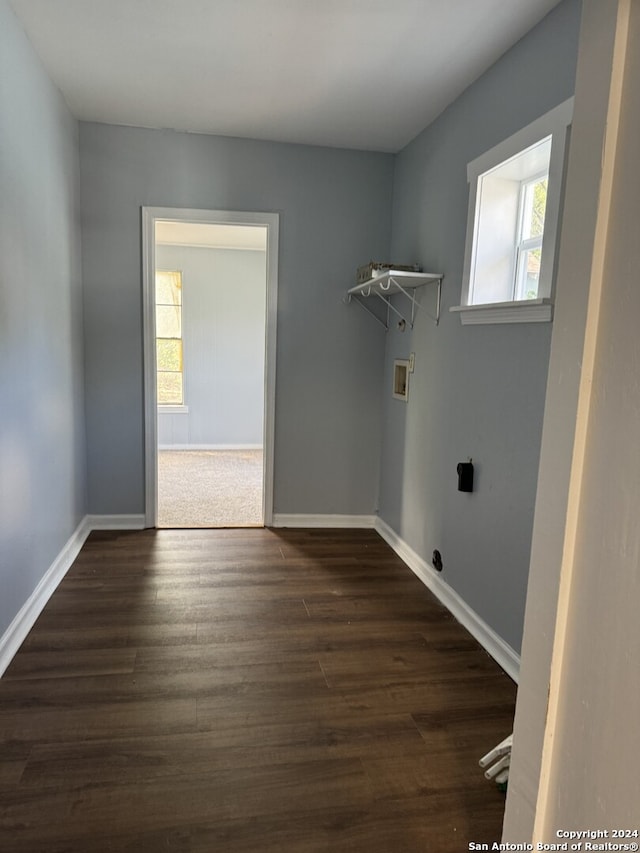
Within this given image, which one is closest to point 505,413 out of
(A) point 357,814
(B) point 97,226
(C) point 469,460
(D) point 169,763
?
(C) point 469,460

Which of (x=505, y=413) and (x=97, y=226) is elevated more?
(x=97, y=226)

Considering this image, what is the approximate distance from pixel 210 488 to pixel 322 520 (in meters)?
1.40

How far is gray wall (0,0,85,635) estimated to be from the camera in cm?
228

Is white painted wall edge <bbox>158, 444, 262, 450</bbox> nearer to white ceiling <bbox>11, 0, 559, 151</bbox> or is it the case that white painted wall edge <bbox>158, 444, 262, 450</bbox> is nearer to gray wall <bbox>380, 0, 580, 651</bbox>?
gray wall <bbox>380, 0, 580, 651</bbox>

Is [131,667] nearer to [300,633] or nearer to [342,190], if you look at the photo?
[300,633]

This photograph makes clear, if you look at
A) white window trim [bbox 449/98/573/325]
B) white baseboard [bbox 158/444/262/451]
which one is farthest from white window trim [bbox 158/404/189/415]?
white window trim [bbox 449/98/573/325]

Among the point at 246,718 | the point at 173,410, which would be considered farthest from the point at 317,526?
the point at 173,410

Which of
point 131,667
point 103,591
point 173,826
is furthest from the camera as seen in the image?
point 103,591

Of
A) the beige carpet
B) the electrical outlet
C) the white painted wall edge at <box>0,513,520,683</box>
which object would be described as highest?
the electrical outlet

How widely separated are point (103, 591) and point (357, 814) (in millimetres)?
1806

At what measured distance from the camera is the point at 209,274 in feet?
22.4

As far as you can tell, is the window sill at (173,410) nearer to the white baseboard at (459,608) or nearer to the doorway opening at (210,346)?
the doorway opening at (210,346)

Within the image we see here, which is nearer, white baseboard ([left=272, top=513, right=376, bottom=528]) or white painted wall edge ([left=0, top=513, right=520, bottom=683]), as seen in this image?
white painted wall edge ([left=0, top=513, right=520, bottom=683])

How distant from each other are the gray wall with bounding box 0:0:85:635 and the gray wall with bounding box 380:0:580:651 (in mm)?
1993
